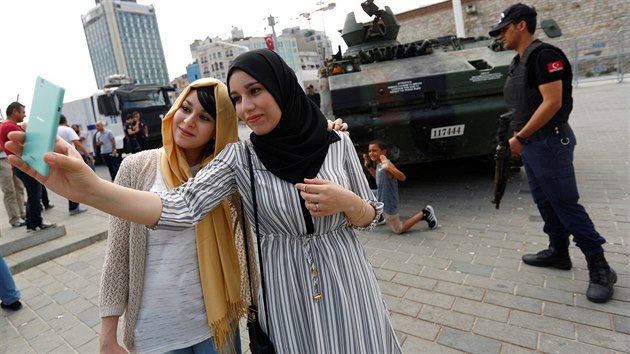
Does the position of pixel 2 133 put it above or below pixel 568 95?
above

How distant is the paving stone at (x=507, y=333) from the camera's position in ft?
7.84

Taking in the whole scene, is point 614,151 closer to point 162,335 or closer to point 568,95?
point 568,95

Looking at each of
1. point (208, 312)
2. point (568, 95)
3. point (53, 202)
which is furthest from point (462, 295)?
point (53, 202)

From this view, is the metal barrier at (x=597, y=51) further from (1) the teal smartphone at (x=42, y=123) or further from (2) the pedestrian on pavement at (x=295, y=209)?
(1) the teal smartphone at (x=42, y=123)

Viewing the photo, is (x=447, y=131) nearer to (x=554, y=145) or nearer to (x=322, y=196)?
(x=554, y=145)

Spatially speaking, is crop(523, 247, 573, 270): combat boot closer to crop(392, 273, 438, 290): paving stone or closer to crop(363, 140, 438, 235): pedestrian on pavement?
crop(392, 273, 438, 290): paving stone

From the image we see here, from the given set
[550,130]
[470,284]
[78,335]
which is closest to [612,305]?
[470,284]

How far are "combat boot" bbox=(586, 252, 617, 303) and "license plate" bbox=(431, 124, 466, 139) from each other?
8.34ft

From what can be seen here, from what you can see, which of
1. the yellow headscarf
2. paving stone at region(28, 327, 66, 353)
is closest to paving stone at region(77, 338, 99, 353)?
paving stone at region(28, 327, 66, 353)

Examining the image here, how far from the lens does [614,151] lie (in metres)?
6.49

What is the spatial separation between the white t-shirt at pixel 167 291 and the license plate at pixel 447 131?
4130 millimetres

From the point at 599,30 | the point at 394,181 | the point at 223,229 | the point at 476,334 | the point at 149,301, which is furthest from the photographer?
the point at 599,30

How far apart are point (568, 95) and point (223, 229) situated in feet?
8.45

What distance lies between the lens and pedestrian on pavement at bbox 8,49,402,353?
131 centimetres
